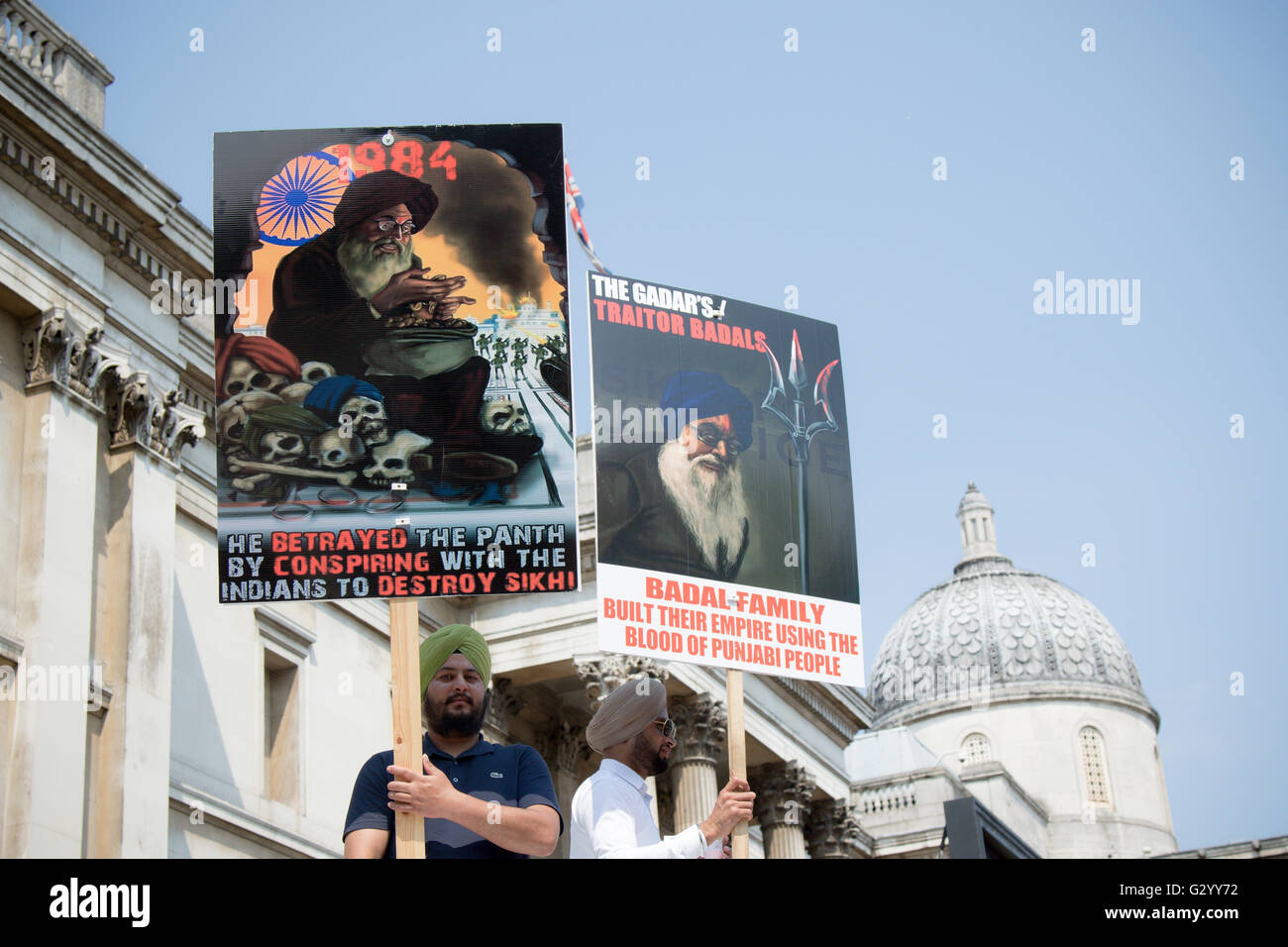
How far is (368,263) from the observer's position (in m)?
8.71

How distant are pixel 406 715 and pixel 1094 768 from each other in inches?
2963

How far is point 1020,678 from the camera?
81750 mm

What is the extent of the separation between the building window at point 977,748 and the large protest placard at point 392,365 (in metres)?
72.4

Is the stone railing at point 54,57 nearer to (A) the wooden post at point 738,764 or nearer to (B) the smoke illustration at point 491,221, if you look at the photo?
(B) the smoke illustration at point 491,221

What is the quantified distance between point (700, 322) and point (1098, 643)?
3031 inches

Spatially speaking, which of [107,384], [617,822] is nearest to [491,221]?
[617,822]

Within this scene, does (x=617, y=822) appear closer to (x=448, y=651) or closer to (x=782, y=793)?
(x=448, y=651)

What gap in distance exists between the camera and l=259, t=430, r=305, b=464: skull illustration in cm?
841

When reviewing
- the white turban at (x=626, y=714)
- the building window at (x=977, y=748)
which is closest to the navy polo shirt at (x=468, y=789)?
the white turban at (x=626, y=714)

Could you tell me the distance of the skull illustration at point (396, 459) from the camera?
8422 mm

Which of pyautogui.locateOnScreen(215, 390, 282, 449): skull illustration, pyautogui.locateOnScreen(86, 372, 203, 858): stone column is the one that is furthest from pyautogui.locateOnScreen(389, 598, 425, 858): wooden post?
pyautogui.locateOnScreen(86, 372, 203, 858): stone column

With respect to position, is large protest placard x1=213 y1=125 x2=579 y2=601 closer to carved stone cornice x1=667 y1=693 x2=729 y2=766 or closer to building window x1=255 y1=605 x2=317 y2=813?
building window x1=255 y1=605 x2=317 y2=813

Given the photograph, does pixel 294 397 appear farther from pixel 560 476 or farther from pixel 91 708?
pixel 91 708
